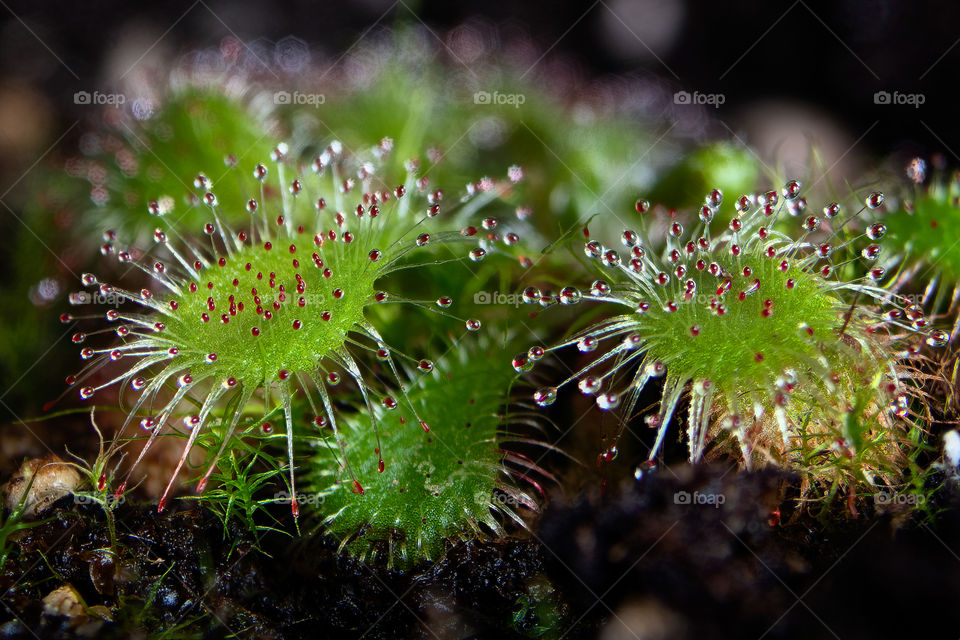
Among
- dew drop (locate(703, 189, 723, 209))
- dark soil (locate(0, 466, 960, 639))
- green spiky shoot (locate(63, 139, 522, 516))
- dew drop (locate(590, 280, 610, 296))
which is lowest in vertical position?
dark soil (locate(0, 466, 960, 639))

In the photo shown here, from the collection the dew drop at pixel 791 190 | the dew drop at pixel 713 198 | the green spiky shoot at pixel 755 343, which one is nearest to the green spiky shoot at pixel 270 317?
the green spiky shoot at pixel 755 343

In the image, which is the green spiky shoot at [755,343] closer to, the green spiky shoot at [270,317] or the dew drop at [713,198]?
the dew drop at [713,198]

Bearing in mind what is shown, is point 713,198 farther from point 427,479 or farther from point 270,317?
point 270,317

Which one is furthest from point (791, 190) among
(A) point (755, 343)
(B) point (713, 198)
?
(A) point (755, 343)

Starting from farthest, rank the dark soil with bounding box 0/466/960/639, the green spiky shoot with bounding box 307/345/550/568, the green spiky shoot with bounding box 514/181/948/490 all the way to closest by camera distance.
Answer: the green spiky shoot with bounding box 307/345/550/568
the green spiky shoot with bounding box 514/181/948/490
the dark soil with bounding box 0/466/960/639

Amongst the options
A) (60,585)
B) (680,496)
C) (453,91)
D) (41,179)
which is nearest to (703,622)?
(680,496)

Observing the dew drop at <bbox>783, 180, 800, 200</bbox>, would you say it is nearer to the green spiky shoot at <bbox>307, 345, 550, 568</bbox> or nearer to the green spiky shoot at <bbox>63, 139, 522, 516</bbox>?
the green spiky shoot at <bbox>63, 139, 522, 516</bbox>

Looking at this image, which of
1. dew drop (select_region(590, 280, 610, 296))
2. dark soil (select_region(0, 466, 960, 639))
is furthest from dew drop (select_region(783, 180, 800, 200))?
dark soil (select_region(0, 466, 960, 639))
